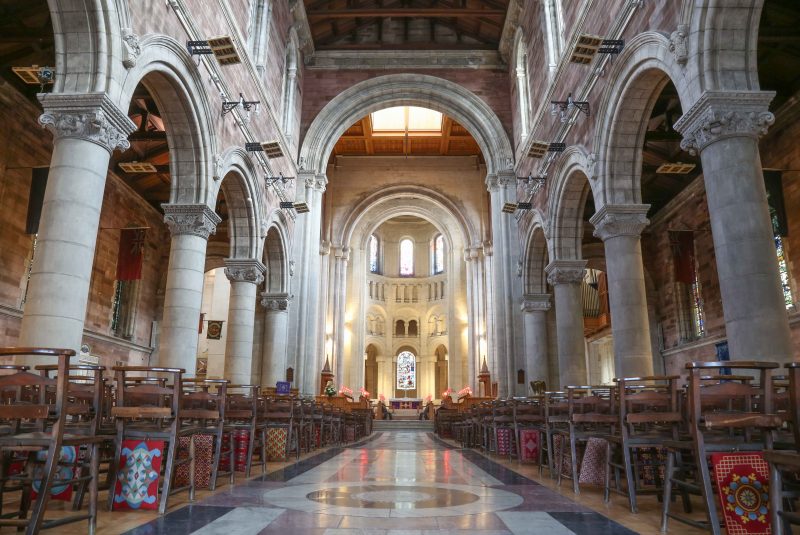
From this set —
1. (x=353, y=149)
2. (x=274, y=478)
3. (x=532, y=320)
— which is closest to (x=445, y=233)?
(x=353, y=149)

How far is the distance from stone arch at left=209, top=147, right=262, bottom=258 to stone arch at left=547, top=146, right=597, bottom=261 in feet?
23.2

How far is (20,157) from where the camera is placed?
12219 mm

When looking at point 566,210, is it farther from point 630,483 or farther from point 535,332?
point 630,483

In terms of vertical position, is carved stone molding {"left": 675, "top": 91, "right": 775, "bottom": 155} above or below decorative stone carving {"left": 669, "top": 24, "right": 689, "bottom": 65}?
below

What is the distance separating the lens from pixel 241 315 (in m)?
13.6

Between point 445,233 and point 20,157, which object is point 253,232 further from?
point 445,233

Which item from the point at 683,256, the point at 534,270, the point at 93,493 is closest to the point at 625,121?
the point at 683,256

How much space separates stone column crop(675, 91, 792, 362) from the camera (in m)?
5.91

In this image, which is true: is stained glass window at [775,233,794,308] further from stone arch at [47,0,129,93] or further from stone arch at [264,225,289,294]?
stone arch at [47,0,129,93]

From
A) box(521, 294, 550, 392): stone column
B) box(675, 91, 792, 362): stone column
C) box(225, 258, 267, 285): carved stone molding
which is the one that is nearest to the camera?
box(675, 91, 792, 362): stone column

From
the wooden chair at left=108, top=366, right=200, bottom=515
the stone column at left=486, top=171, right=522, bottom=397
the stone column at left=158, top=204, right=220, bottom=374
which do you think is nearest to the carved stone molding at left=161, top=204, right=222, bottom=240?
the stone column at left=158, top=204, right=220, bottom=374

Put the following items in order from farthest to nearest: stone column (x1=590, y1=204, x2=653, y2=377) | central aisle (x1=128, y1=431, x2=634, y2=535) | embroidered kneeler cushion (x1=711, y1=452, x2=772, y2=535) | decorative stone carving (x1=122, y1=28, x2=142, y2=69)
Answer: stone column (x1=590, y1=204, x2=653, y2=377) → decorative stone carving (x1=122, y1=28, x2=142, y2=69) → central aisle (x1=128, y1=431, x2=634, y2=535) → embroidered kneeler cushion (x1=711, y1=452, x2=772, y2=535)

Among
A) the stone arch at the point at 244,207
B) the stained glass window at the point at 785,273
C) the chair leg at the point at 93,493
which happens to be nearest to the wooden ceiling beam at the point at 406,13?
the stone arch at the point at 244,207

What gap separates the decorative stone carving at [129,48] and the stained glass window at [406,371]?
30.8 metres
